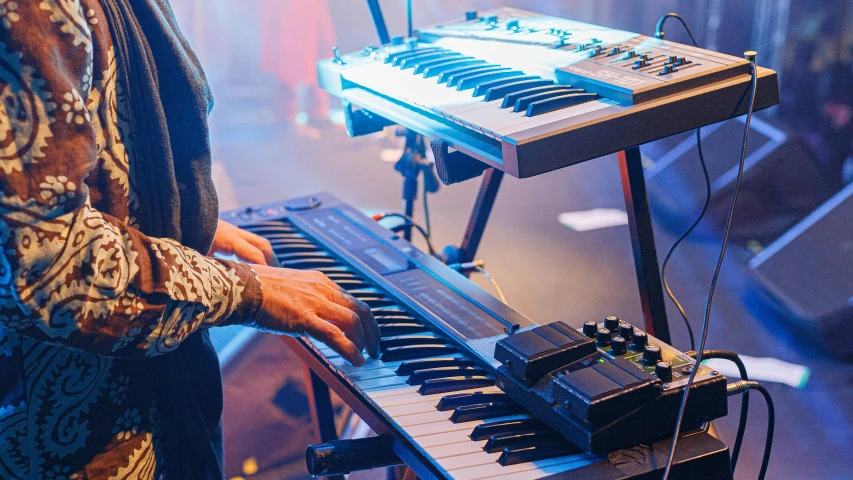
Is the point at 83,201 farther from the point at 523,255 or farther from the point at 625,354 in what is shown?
the point at 523,255

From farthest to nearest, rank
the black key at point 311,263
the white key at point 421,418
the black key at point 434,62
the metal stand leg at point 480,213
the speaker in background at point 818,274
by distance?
the speaker in background at point 818,274 < the metal stand leg at point 480,213 < the black key at point 311,263 < the black key at point 434,62 < the white key at point 421,418

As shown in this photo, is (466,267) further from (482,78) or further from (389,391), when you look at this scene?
(389,391)

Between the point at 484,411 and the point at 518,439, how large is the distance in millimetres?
78

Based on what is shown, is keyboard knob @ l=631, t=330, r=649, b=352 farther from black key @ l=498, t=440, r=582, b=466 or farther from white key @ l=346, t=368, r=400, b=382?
white key @ l=346, t=368, r=400, b=382

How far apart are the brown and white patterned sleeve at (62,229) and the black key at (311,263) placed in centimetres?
60

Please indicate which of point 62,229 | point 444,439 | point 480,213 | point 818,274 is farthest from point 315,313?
point 818,274

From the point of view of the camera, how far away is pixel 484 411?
983 mm

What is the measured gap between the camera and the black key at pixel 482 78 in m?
1.26

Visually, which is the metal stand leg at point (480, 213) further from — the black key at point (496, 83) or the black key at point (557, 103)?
the black key at point (557, 103)

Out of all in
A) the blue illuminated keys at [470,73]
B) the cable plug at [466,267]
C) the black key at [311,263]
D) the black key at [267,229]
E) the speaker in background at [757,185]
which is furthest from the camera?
the speaker in background at [757,185]

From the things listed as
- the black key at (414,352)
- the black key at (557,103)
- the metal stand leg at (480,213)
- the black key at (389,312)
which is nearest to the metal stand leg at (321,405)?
the black key at (389,312)

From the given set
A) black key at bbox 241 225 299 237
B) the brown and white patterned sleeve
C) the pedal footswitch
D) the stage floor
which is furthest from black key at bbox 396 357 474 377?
the stage floor

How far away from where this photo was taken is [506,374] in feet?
3.31

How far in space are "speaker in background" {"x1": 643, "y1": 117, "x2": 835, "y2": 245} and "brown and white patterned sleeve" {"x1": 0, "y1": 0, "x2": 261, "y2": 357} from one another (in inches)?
126
